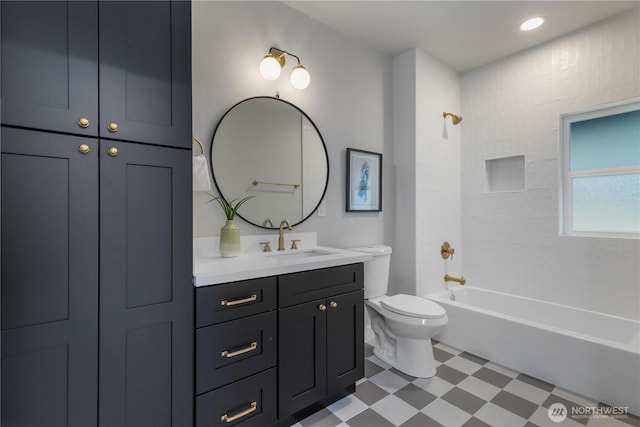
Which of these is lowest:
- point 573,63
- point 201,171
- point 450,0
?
point 201,171

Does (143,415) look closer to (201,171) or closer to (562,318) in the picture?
(201,171)

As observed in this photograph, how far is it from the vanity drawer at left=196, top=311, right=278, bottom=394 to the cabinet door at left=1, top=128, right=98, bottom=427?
0.37 meters

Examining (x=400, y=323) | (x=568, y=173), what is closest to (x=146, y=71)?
(x=400, y=323)

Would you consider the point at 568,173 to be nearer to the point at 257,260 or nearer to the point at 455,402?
the point at 455,402

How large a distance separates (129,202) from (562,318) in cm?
313

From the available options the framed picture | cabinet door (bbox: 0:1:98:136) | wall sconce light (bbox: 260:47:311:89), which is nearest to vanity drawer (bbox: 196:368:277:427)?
cabinet door (bbox: 0:1:98:136)

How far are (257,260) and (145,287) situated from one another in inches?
23.4

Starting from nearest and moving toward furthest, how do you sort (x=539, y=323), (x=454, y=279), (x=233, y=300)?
(x=233, y=300)
(x=539, y=323)
(x=454, y=279)

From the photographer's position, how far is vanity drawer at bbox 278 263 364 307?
57.1 inches

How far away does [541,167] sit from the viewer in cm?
255

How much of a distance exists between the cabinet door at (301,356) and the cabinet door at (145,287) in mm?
425

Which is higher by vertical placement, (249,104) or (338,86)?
(338,86)

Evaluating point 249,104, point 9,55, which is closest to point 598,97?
point 249,104

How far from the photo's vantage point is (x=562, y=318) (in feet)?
7.88
